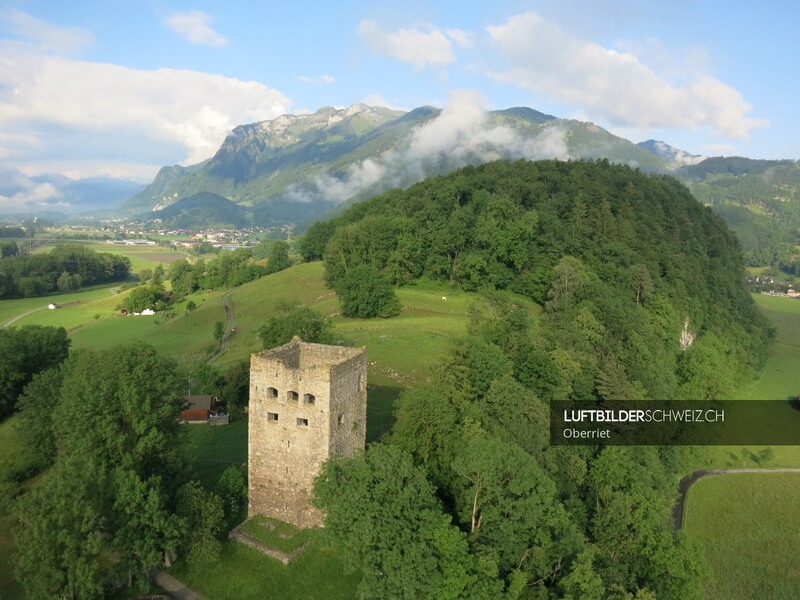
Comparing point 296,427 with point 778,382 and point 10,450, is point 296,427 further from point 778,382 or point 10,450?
point 778,382

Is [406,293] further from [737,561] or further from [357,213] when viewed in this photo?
[737,561]

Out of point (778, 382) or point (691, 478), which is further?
point (778, 382)

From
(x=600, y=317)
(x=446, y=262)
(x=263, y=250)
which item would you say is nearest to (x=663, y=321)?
(x=600, y=317)

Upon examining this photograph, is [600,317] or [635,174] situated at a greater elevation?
[635,174]

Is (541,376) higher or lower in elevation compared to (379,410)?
higher

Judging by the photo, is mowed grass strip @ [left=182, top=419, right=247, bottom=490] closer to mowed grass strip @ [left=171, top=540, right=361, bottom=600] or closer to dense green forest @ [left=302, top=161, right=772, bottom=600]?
mowed grass strip @ [left=171, top=540, right=361, bottom=600]

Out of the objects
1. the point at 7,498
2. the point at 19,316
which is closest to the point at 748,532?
the point at 7,498

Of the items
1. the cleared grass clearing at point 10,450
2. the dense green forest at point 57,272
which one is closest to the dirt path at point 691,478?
the cleared grass clearing at point 10,450
